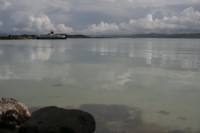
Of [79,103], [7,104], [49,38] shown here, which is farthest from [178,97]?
[49,38]

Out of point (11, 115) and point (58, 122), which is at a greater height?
→ point (58, 122)

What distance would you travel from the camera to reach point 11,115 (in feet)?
30.6

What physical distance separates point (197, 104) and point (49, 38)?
552 feet

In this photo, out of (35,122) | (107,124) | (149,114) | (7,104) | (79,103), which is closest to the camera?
(35,122)

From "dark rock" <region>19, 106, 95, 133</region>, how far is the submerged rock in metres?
1.09

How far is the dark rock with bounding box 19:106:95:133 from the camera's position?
8.01m

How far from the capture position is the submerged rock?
931 cm

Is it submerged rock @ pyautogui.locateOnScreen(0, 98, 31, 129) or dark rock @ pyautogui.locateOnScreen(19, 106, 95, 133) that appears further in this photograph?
submerged rock @ pyautogui.locateOnScreen(0, 98, 31, 129)

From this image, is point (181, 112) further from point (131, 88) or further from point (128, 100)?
point (131, 88)

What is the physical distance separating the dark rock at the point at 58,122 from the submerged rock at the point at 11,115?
3.57 feet

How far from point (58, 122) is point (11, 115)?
2004mm

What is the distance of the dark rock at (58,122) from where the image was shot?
8008 millimetres

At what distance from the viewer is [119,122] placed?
10625 mm

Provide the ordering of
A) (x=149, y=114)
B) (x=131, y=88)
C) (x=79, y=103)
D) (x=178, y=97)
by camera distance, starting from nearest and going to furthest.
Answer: (x=149, y=114), (x=79, y=103), (x=178, y=97), (x=131, y=88)
